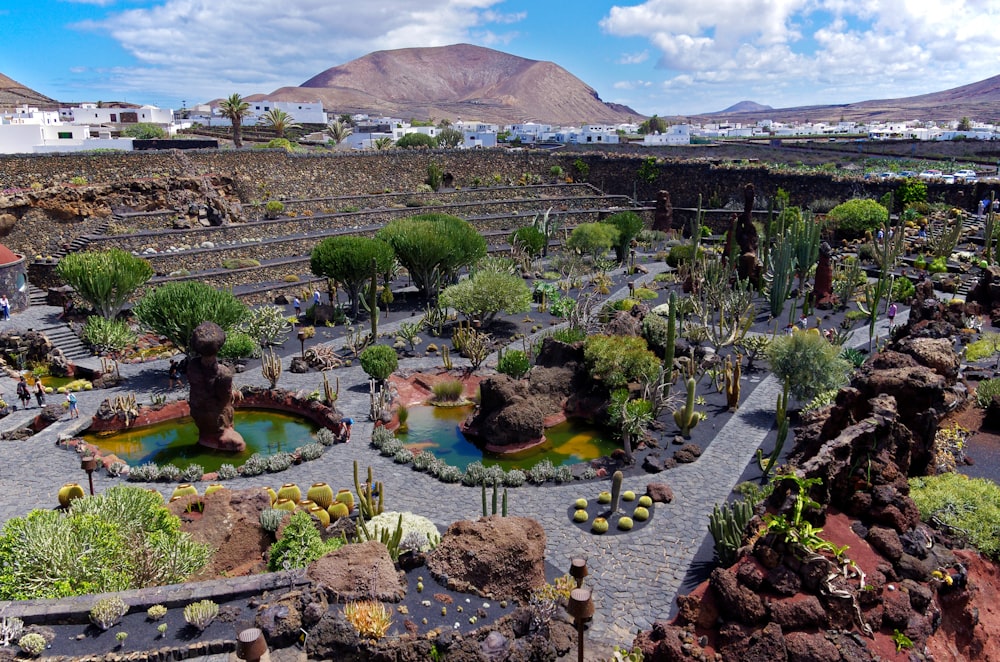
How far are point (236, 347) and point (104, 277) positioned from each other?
6.14 m

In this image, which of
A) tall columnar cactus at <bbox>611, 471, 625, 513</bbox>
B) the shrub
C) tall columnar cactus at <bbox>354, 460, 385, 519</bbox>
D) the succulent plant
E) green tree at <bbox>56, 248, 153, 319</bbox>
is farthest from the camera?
green tree at <bbox>56, 248, 153, 319</bbox>

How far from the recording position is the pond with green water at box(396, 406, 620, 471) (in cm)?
1667

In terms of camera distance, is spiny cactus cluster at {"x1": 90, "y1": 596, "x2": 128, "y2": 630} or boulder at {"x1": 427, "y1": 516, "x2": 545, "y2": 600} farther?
boulder at {"x1": 427, "y1": 516, "x2": 545, "y2": 600}

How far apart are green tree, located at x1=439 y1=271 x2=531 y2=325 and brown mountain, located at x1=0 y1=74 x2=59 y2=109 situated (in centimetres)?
8781

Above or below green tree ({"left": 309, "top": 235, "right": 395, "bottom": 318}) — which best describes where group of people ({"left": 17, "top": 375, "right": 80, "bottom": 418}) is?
below

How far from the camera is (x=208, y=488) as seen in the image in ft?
46.6

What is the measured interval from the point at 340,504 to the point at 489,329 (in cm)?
1280

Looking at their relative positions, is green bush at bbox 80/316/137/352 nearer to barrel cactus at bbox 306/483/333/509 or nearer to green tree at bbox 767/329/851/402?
barrel cactus at bbox 306/483/333/509

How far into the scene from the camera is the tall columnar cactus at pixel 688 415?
54.8 feet

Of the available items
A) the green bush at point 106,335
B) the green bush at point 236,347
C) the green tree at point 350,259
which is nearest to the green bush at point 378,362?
the green bush at point 236,347

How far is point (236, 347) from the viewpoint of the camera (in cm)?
2067

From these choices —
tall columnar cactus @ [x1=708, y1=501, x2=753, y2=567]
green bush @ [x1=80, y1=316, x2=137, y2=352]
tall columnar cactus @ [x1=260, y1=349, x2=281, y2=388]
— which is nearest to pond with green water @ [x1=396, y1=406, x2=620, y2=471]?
tall columnar cactus @ [x1=260, y1=349, x2=281, y2=388]

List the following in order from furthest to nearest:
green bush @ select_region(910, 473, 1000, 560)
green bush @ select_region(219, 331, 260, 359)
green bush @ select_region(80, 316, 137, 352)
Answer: green bush @ select_region(80, 316, 137, 352)
green bush @ select_region(219, 331, 260, 359)
green bush @ select_region(910, 473, 1000, 560)

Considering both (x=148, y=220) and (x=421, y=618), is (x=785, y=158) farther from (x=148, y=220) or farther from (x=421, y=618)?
(x=421, y=618)
